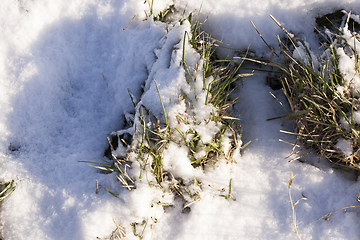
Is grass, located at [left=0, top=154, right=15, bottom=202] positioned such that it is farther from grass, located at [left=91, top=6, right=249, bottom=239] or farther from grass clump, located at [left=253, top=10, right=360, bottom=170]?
grass clump, located at [left=253, top=10, right=360, bottom=170]

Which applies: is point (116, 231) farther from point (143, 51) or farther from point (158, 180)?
point (143, 51)

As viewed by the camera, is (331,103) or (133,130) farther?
(133,130)

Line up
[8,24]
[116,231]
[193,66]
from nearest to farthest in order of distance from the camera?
[116,231] < [193,66] < [8,24]

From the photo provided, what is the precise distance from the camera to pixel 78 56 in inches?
65.4

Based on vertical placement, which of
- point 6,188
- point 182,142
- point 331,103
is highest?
point 331,103

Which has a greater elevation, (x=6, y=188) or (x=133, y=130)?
(x=133, y=130)

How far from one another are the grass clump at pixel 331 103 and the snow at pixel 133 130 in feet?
0.16

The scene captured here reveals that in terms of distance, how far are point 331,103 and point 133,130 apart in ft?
3.93

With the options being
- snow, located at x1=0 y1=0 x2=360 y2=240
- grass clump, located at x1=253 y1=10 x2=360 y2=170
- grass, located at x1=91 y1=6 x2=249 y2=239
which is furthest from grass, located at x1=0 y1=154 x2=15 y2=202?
grass clump, located at x1=253 y1=10 x2=360 y2=170

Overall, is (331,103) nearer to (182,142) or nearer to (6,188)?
(182,142)

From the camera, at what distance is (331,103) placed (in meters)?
1.33

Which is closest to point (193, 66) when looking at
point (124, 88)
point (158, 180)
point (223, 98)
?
point (223, 98)

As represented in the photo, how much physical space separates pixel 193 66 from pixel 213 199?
2.82 feet

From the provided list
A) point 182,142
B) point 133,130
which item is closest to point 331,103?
point 182,142
